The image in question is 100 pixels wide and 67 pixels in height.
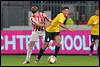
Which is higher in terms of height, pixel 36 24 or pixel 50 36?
pixel 36 24

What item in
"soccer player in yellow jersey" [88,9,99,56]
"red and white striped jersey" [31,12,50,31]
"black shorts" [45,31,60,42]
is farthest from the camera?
"soccer player in yellow jersey" [88,9,99,56]


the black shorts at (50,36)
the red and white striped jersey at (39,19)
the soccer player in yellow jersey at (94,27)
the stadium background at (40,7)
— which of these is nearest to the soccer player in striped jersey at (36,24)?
the red and white striped jersey at (39,19)

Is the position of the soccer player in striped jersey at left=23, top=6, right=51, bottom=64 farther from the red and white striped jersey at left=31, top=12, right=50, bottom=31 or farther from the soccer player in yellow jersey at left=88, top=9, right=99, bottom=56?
the soccer player in yellow jersey at left=88, top=9, right=99, bottom=56

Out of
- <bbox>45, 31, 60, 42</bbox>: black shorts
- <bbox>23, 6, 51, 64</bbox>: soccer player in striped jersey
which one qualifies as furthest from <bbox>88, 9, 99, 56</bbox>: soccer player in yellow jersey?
<bbox>23, 6, 51, 64</bbox>: soccer player in striped jersey

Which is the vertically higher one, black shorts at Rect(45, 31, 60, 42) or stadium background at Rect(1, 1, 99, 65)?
stadium background at Rect(1, 1, 99, 65)

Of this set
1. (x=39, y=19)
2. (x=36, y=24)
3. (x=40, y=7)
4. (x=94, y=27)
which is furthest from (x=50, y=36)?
(x=40, y=7)

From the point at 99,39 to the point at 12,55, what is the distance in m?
3.58

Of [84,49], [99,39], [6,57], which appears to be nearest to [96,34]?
[99,39]

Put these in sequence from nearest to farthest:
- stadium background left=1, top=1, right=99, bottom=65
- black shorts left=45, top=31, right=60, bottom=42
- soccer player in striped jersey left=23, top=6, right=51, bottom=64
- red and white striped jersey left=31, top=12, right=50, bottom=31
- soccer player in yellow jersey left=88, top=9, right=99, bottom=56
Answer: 1. soccer player in striped jersey left=23, top=6, right=51, bottom=64
2. red and white striped jersey left=31, top=12, right=50, bottom=31
3. black shorts left=45, top=31, right=60, bottom=42
4. soccer player in yellow jersey left=88, top=9, right=99, bottom=56
5. stadium background left=1, top=1, right=99, bottom=65

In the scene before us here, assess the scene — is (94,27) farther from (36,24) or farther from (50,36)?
(36,24)

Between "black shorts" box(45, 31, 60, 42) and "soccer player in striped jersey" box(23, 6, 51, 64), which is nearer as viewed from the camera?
"soccer player in striped jersey" box(23, 6, 51, 64)

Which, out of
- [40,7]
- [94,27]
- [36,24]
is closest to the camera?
[36,24]

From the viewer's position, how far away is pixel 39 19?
17359 mm

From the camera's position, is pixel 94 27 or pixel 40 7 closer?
pixel 94 27
